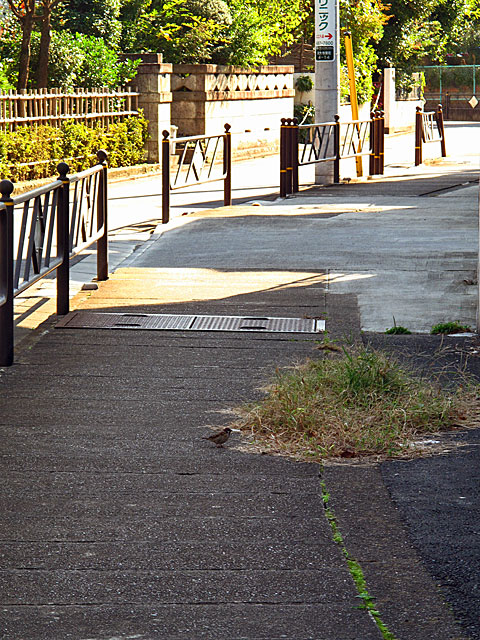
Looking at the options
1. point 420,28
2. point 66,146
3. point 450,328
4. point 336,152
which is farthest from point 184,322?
point 420,28

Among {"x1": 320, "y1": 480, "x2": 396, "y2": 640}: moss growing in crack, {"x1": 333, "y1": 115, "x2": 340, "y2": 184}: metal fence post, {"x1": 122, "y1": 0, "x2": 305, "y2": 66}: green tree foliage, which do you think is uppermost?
{"x1": 122, "y1": 0, "x2": 305, "y2": 66}: green tree foliage

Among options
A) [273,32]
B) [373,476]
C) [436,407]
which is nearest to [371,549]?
[373,476]

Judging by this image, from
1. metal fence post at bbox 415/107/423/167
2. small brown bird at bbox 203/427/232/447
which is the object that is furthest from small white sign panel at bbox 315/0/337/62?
small brown bird at bbox 203/427/232/447

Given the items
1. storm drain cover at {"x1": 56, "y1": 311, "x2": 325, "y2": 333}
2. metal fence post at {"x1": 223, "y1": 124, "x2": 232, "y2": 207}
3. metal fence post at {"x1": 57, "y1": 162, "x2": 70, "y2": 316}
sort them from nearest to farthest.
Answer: storm drain cover at {"x1": 56, "y1": 311, "x2": 325, "y2": 333}, metal fence post at {"x1": 57, "y1": 162, "x2": 70, "y2": 316}, metal fence post at {"x1": 223, "y1": 124, "x2": 232, "y2": 207}

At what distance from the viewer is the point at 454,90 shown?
172 feet

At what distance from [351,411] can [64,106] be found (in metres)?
17.4

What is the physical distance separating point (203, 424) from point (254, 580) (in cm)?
197

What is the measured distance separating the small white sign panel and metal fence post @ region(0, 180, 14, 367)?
14.5 meters

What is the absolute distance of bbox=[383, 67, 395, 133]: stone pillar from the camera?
39250 millimetres

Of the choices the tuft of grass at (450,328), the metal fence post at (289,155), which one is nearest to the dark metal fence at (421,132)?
the metal fence post at (289,155)

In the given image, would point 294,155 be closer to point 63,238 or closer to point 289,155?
point 289,155

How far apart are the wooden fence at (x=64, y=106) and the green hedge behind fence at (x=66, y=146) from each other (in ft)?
0.53

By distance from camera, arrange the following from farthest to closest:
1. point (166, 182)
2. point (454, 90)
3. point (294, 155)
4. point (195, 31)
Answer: point (454, 90) → point (195, 31) → point (294, 155) → point (166, 182)

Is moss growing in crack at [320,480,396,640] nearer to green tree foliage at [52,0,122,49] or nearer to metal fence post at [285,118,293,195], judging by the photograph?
metal fence post at [285,118,293,195]
